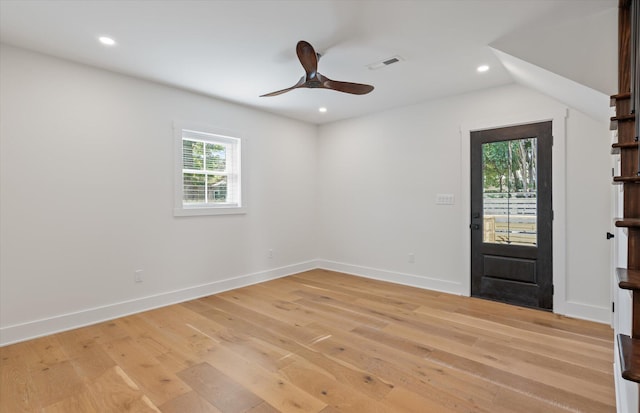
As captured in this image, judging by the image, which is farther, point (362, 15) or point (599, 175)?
point (599, 175)

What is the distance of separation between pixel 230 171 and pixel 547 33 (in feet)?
12.4

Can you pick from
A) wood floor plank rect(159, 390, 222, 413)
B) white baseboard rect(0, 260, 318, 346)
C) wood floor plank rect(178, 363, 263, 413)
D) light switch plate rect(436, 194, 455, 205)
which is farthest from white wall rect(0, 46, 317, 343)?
light switch plate rect(436, 194, 455, 205)

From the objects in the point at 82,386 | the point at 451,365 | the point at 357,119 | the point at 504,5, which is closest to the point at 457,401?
the point at 451,365

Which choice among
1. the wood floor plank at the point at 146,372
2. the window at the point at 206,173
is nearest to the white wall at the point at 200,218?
the window at the point at 206,173

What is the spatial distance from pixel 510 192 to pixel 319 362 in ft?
9.54

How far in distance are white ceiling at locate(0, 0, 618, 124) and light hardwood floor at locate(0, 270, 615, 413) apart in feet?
7.25

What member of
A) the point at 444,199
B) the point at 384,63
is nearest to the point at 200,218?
the point at 384,63

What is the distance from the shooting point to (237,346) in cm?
→ 267

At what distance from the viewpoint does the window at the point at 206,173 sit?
12.9ft

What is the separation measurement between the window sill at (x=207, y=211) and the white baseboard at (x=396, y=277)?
73.6 inches

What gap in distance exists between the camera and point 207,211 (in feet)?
13.6

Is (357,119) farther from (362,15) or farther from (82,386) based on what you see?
(82,386)

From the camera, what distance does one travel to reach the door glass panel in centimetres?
357

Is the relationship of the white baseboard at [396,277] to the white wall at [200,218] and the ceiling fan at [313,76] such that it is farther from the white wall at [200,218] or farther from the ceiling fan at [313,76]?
the ceiling fan at [313,76]
